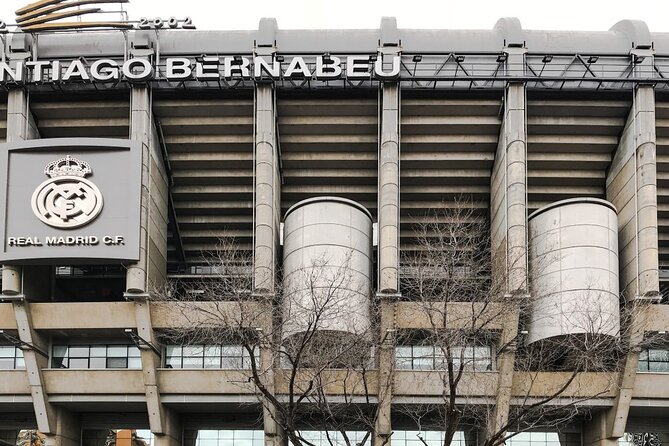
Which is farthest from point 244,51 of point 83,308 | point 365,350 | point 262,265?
point 365,350

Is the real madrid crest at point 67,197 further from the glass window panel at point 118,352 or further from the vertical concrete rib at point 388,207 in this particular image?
the vertical concrete rib at point 388,207

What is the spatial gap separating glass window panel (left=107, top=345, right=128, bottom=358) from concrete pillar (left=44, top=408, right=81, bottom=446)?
3383 mm

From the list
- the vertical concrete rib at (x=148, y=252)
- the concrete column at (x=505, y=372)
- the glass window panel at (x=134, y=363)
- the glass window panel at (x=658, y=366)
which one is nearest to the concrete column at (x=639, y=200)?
the glass window panel at (x=658, y=366)

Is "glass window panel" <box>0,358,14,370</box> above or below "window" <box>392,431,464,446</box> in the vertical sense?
above

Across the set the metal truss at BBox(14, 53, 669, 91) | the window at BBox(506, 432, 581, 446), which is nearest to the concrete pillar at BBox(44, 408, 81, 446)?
the metal truss at BBox(14, 53, 669, 91)

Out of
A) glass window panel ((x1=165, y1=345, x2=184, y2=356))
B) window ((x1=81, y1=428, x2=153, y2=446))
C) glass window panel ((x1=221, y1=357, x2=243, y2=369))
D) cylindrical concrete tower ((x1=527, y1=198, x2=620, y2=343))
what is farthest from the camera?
window ((x1=81, y1=428, x2=153, y2=446))

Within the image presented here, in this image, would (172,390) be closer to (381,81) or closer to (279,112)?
(279,112)

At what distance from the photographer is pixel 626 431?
49750 mm

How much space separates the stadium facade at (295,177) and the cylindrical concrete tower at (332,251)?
28 cm

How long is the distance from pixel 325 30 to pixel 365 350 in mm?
18779

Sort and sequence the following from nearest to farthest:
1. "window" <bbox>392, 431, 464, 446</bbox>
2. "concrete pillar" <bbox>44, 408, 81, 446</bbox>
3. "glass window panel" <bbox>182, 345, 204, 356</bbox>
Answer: "concrete pillar" <bbox>44, 408, 81, 446</bbox> < "glass window panel" <bbox>182, 345, 204, 356</bbox> < "window" <bbox>392, 431, 464, 446</bbox>

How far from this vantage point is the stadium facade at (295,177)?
4512 cm

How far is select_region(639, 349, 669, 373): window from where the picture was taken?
4772cm

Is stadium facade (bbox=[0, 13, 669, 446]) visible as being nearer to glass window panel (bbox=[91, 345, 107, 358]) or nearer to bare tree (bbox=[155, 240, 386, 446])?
glass window panel (bbox=[91, 345, 107, 358])
